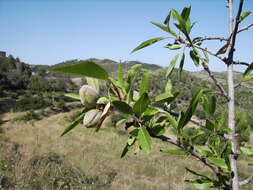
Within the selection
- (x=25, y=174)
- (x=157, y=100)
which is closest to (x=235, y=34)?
(x=157, y=100)

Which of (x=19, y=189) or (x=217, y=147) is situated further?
(x=19, y=189)

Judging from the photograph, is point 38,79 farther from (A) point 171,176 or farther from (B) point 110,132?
(A) point 171,176

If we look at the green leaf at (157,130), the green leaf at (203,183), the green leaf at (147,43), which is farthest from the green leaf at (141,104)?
the green leaf at (203,183)

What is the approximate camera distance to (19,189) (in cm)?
331

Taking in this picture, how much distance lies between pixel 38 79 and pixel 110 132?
14527 mm

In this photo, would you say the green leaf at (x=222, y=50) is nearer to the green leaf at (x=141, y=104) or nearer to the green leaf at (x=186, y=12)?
the green leaf at (x=186, y=12)

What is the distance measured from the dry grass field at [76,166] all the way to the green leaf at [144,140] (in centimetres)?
16

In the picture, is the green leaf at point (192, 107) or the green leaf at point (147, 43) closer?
the green leaf at point (192, 107)

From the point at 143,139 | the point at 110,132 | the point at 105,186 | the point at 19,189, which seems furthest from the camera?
the point at 110,132

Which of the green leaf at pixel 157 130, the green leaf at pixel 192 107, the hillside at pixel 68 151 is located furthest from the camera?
the hillside at pixel 68 151

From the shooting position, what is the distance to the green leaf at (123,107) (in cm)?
51

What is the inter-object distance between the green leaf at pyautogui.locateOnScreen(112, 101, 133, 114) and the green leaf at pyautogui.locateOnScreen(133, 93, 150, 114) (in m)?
0.01

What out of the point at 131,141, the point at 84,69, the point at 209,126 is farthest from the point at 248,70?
the point at 84,69

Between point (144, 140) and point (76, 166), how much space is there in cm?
681
